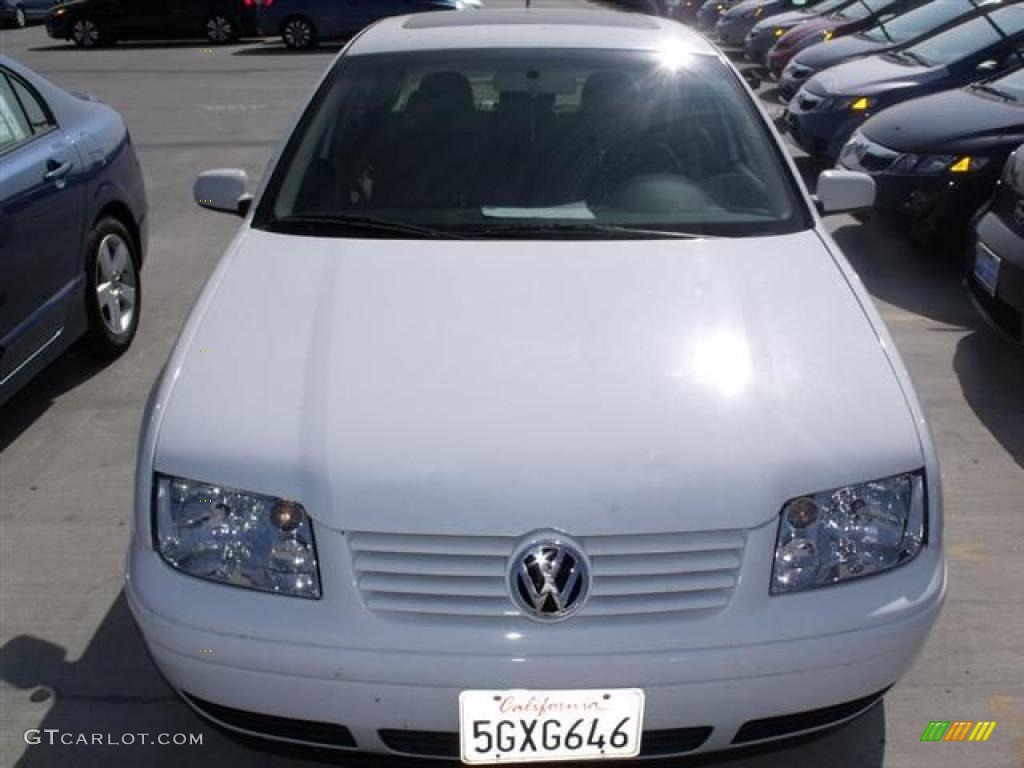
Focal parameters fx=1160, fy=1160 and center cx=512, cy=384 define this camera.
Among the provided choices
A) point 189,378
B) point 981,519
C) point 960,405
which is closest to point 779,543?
point 189,378

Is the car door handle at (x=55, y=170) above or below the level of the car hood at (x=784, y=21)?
above

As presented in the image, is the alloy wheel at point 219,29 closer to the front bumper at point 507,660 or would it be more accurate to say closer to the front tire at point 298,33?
the front tire at point 298,33

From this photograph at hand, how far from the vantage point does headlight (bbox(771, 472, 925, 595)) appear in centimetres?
226

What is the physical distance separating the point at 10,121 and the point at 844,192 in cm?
320

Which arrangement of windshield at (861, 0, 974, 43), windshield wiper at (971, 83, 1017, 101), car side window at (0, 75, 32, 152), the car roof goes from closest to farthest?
Answer: the car roof → car side window at (0, 75, 32, 152) → windshield wiper at (971, 83, 1017, 101) → windshield at (861, 0, 974, 43)

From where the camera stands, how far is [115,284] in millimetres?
5168

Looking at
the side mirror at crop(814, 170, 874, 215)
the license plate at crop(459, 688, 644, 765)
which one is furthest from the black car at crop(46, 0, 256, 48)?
the license plate at crop(459, 688, 644, 765)

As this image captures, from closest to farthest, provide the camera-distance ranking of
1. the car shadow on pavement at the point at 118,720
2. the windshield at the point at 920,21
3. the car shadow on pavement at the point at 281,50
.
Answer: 1. the car shadow on pavement at the point at 118,720
2. the windshield at the point at 920,21
3. the car shadow on pavement at the point at 281,50

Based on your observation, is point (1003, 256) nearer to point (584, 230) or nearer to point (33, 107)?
point (584, 230)

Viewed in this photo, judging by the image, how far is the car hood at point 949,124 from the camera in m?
6.46

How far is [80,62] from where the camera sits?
60.8 ft

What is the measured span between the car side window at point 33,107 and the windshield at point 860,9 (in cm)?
953

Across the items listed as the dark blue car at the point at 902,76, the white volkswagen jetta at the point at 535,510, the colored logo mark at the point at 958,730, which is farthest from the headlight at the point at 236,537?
the dark blue car at the point at 902,76

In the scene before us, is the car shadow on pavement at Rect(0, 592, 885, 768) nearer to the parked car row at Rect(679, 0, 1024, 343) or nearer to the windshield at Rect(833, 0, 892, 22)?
→ the parked car row at Rect(679, 0, 1024, 343)
